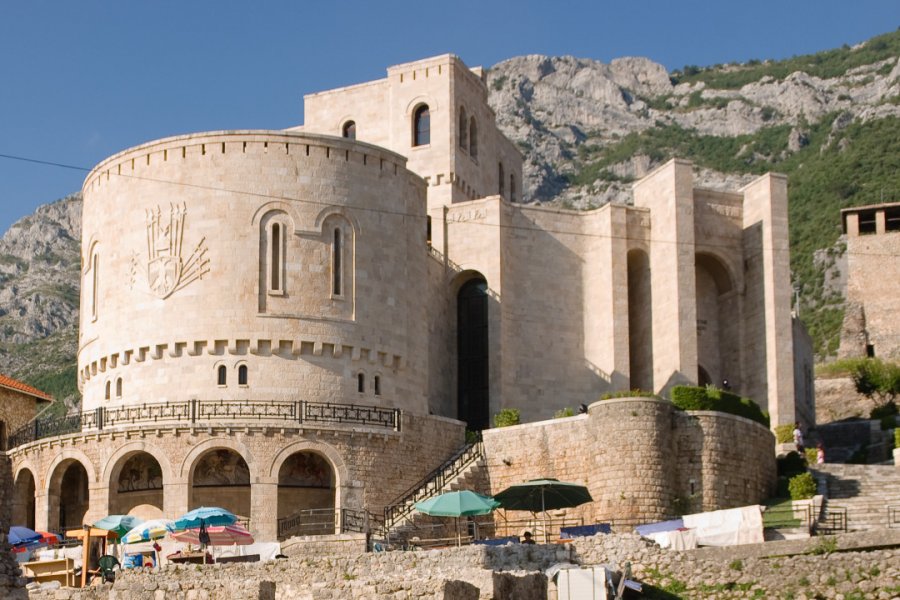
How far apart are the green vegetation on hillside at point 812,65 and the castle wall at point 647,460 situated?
95.2 m

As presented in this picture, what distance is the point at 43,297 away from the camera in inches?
4144

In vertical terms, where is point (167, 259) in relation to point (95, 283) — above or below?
above

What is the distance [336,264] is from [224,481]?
24.0ft

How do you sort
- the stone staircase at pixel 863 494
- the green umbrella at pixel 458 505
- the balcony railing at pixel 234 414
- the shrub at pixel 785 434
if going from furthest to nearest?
the shrub at pixel 785 434
the balcony railing at pixel 234 414
the stone staircase at pixel 863 494
the green umbrella at pixel 458 505

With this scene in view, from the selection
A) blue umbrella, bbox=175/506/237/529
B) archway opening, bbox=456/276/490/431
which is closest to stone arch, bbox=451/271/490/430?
archway opening, bbox=456/276/490/431

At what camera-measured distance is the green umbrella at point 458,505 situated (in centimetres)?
3747

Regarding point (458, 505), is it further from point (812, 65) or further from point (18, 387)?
point (812, 65)

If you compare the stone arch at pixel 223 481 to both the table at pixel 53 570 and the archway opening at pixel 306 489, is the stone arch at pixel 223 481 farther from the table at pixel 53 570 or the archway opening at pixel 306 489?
the table at pixel 53 570

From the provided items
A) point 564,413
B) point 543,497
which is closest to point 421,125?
point 564,413

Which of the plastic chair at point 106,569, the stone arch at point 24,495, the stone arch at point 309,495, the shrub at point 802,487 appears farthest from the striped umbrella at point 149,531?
the shrub at point 802,487

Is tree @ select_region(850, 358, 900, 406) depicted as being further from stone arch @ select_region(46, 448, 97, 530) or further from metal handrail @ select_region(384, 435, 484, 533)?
stone arch @ select_region(46, 448, 97, 530)

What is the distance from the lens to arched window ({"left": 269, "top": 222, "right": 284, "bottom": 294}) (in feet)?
151

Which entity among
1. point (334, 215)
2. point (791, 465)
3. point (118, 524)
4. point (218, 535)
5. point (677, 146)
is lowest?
point (218, 535)

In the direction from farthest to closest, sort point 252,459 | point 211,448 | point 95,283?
point 95,283 → point 211,448 → point 252,459
